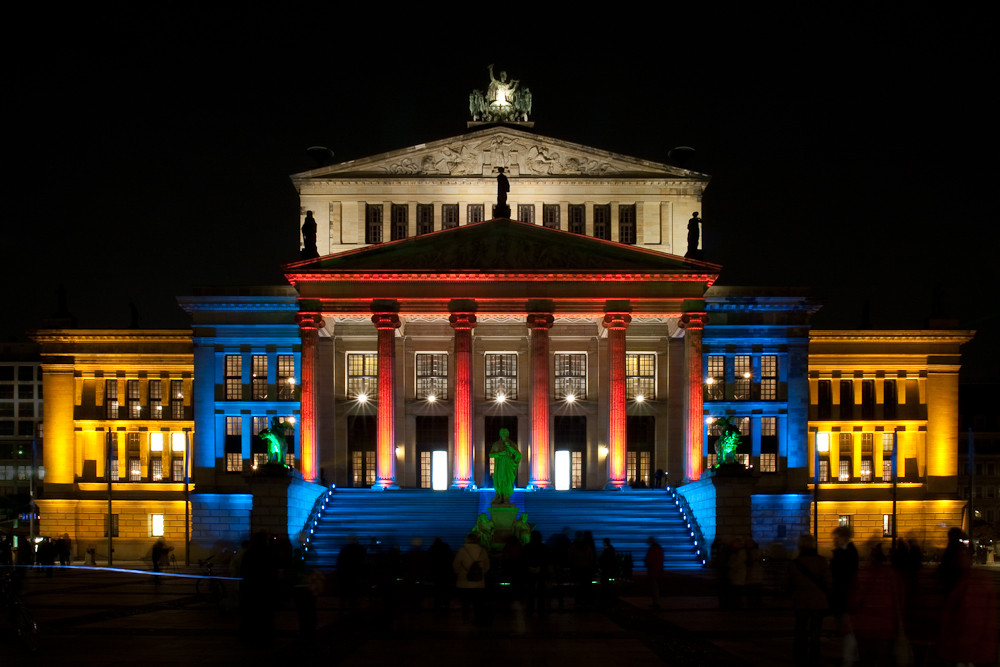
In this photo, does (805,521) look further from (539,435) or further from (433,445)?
(433,445)

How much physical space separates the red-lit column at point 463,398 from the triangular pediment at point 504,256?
2.83 m

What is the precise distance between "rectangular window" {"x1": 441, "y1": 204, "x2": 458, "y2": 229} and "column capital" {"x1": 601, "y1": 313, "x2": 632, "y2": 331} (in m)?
11.9

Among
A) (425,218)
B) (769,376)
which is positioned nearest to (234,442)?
(425,218)

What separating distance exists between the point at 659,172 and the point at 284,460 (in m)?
27.9

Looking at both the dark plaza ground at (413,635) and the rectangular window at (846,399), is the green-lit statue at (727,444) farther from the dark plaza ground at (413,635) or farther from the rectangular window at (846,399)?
the rectangular window at (846,399)

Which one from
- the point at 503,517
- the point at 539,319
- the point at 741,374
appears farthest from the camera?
the point at 741,374

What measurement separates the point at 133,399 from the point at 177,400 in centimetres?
271

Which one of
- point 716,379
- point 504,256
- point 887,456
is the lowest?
point 887,456

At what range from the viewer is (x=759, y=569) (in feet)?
105

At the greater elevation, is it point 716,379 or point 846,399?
point 716,379

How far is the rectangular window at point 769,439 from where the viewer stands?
6644 centimetres

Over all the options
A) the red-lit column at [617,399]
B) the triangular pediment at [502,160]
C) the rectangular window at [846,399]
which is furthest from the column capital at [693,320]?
the rectangular window at [846,399]

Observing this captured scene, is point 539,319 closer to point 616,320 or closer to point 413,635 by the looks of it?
point 616,320

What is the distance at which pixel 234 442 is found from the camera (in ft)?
218
